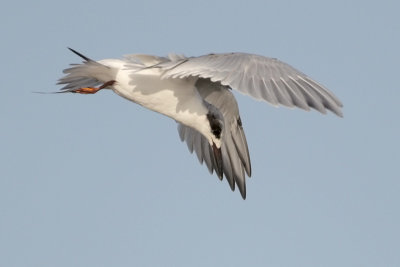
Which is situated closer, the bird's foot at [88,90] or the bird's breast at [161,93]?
the bird's breast at [161,93]

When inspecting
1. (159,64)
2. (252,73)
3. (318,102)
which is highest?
(159,64)

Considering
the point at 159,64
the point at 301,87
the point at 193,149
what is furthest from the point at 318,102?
the point at 193,149

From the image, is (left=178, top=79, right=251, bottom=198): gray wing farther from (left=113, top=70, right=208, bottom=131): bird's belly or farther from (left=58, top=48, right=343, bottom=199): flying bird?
(left=113, top=70, right=208, bottom=131): bird's belly

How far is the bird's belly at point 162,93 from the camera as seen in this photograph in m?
11.8

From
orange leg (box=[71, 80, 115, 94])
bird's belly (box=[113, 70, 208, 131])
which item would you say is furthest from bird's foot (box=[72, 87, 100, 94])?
bird's belly (box=[113, 70, 208, 131])

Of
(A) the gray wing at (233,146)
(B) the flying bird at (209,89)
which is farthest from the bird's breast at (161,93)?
(A) the gray wing at (233,146)

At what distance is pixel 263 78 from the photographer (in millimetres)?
10328

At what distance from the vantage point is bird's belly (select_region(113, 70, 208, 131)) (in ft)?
38.7

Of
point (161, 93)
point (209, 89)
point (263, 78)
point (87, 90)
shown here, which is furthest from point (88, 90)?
point (263, 78)

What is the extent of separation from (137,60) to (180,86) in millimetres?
663

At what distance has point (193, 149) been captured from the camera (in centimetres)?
1471

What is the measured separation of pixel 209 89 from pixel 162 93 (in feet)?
5.42

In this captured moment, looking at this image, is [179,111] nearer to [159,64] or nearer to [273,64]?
[159,64]

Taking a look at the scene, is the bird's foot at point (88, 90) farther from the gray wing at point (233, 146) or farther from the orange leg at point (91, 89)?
the gray wing at point (233, 146)
